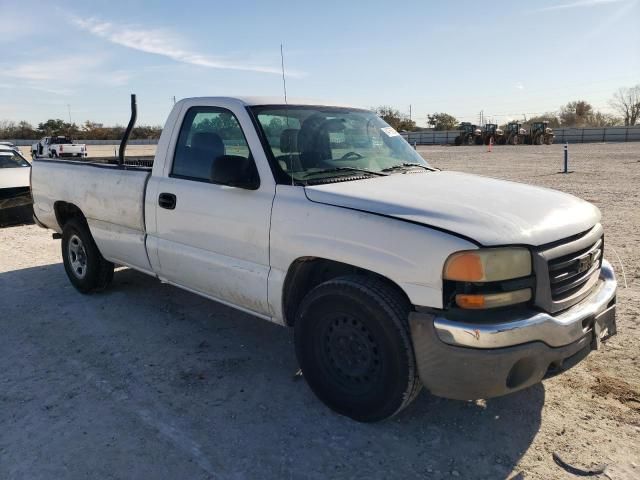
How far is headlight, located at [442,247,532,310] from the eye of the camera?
8.55 feet

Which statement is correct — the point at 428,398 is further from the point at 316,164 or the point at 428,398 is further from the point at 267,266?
the point at 316,164

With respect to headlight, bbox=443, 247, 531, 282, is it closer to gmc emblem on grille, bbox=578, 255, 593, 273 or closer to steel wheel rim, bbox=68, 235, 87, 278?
gmc emblem on grille, bbox=578, 255, 593, 273

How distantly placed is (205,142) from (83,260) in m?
2.48

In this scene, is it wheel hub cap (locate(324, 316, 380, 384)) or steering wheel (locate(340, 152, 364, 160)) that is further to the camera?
steering wheel (locate(340, 152, 364, 160))

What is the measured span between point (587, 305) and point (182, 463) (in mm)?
2391

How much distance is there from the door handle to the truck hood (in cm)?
134

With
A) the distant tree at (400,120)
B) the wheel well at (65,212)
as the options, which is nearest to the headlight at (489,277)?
the wheel well at (65,212)

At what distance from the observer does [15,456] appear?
2.87 meters

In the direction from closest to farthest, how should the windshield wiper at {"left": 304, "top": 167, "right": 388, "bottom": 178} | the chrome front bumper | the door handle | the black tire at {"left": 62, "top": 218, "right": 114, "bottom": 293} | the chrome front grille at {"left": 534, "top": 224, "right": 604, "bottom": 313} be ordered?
the chrome front bumper < the chrome front grille at {"left": 534, "top": 224, "right": 604, "bottom": 313} < the windshield wiper at {"left": 304, "top": 167, "right": 388, "bottom": 178} < the door handle < the black tire at {"left": 62, "top": 218, "right": 114, "bottom": 293}

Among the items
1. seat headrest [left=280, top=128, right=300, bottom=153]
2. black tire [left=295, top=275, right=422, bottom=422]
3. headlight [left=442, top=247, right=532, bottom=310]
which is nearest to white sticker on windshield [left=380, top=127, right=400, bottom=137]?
seat headrest [left=280, top=128, right=300, bottom=153]

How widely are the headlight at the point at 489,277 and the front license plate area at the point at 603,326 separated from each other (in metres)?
0.60

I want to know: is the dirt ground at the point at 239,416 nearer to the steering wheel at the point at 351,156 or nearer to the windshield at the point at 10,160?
the steering wheel at the point at 351,156

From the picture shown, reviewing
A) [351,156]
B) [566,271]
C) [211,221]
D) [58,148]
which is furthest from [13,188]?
[58,148]

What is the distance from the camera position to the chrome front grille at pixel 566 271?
2.72 meters
